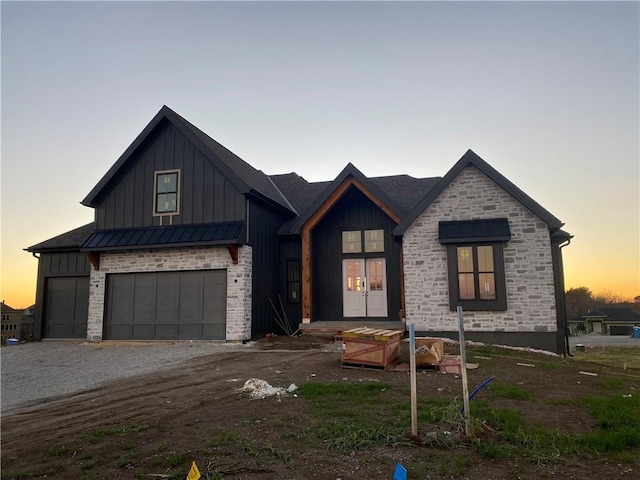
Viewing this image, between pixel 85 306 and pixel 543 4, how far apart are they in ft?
64.1

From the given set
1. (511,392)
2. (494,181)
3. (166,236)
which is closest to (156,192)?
(166,236)

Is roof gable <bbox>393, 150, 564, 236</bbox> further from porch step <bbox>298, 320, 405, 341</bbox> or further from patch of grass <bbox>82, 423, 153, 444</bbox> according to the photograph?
patch of grass <bbox>82, 423, 153, 444</bbox>

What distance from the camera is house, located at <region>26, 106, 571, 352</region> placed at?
12258 mm

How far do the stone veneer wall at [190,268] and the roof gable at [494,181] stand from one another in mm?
5524

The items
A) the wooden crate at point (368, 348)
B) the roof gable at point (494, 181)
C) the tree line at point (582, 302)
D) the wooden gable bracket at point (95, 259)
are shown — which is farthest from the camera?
the tree line at point (582, 302)

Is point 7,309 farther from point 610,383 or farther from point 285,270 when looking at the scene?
point 610,383

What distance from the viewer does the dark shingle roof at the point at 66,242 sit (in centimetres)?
1712

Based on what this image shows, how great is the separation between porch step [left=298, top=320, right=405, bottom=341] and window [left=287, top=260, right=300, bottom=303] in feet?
6.95

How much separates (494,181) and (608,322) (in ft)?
182

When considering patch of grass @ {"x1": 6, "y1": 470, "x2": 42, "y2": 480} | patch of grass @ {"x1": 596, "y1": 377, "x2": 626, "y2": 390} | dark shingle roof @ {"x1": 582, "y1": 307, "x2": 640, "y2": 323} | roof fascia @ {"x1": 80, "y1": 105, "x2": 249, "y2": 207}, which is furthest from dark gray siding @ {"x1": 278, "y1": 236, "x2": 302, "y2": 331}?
dark shingle roof @ {"x1": 582, "y1": 307, "x2": 640, "y2": 323}

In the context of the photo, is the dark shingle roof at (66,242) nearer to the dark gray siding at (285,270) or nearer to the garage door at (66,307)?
the garage door at (66,307)

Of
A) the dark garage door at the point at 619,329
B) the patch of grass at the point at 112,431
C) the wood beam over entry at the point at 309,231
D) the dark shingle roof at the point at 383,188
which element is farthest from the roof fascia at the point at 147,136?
the dark garage door at the point at 619,329

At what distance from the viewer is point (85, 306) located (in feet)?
55.3

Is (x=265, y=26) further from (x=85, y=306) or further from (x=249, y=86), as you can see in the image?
(x=85, y=306)
